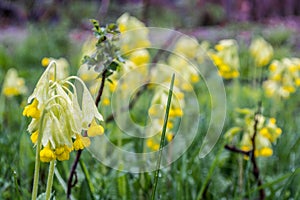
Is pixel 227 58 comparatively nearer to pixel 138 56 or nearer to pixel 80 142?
pixel 138 56

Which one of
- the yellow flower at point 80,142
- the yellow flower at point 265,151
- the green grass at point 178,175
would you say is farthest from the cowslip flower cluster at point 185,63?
the yellow flower at point 80,142

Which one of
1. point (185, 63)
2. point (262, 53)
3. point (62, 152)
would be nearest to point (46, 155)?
point (62, 152)

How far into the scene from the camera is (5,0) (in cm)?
1541

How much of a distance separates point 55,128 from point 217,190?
1055 mm

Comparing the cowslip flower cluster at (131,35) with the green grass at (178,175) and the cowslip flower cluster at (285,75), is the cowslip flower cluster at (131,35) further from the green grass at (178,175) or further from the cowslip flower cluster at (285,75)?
the cowslip flower cluster at (285,75)

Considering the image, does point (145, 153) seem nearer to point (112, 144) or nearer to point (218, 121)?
point (112, 144)

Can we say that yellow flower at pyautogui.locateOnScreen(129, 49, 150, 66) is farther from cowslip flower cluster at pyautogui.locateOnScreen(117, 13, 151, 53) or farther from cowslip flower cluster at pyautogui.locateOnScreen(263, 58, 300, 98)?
cowslip flower cluster at pyautogui.locateOnScreen(263, 58, 300, 98)

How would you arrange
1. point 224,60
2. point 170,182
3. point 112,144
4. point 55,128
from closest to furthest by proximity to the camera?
point 55,128 < point 170,182 < point 112,144 < point 224,60

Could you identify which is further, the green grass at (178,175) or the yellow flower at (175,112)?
the yellow flower at (175,112)

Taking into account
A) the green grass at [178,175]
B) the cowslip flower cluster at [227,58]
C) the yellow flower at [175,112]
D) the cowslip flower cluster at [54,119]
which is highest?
the cowslip flower cluster at [227,58]

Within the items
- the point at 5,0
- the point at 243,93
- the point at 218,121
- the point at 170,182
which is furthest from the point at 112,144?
the point at 5,0

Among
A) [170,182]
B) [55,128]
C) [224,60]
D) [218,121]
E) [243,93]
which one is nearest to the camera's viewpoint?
[55,128]

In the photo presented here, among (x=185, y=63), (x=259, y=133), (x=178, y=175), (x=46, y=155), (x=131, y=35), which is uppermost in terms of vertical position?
(x=131, y=35)

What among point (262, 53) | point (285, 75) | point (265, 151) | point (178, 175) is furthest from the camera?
point (262, 53)
